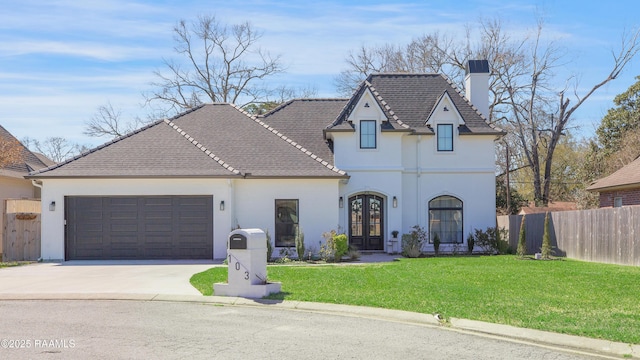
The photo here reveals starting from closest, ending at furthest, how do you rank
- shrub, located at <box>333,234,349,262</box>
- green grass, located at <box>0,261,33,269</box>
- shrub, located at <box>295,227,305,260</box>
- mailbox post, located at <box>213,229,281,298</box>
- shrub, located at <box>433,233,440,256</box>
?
1. mailbox post, located at <box>213,229,281,298</box>
2. green grass, located at <box>0,261,33,269</box>
3. shrub, located at <box>333,234,349,262</box>
4. shrub, located at <box>295,227,305,260</box>
5. shrub, located at <box>433,233,440,256</box>

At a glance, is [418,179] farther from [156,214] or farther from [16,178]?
[16,178]

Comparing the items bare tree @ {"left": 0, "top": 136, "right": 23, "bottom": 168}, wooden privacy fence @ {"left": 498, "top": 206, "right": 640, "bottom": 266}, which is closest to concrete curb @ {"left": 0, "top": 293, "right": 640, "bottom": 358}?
bare tree @ {"left": 0, "top": 136, "right": 23, "bottom": 168}

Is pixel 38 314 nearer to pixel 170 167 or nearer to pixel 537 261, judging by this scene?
pixel 170 167

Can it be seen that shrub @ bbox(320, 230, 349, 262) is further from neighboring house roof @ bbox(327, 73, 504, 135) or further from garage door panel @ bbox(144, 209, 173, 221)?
garage door panel @ bbox(144, 209, 173, 221)

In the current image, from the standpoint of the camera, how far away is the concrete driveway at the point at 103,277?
14336 millimetres

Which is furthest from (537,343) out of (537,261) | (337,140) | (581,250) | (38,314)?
(337,140)

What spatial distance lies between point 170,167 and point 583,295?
1453 cm

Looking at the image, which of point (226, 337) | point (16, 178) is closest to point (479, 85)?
point (16, 178)

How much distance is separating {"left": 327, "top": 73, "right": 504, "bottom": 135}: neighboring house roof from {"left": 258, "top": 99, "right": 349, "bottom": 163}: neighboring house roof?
1.73 meters

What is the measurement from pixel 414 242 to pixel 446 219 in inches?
129

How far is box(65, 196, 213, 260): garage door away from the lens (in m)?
22.6

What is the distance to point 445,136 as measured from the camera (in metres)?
27.8

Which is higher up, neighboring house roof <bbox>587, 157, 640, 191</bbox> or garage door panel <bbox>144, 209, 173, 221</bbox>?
neighboring house roof <bbox>587, 157, 640, 191</bbox>

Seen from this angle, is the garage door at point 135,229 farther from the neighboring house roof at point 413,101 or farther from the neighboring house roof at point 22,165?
the neighboring house roof at point 413,101
